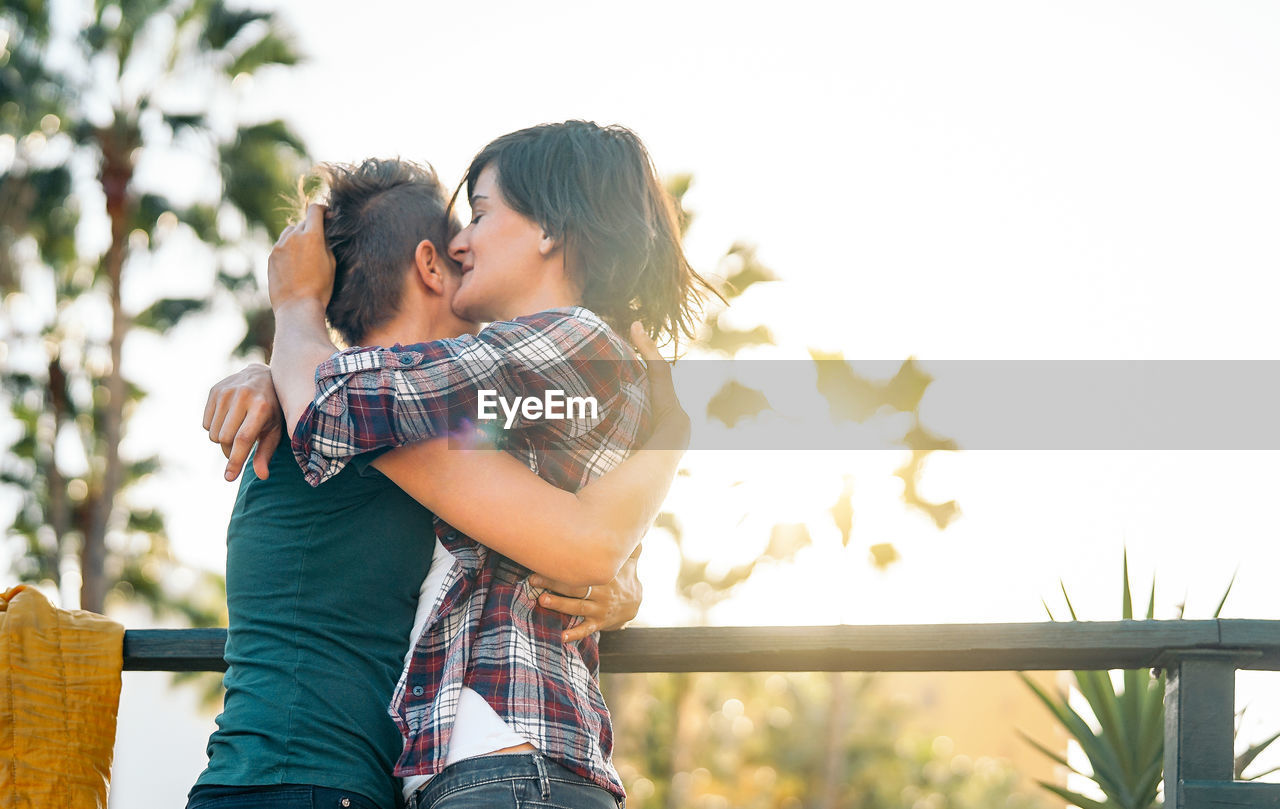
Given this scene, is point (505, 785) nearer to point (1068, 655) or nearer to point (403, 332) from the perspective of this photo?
point (403, 332)

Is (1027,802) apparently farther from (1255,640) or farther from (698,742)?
(1255,640)

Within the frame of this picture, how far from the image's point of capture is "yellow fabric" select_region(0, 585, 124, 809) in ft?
6.89

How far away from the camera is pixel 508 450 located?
1.85 meters

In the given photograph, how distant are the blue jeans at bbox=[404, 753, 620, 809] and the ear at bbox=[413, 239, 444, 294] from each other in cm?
90

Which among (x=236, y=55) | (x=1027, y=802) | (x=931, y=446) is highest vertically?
(x=236, y=55)

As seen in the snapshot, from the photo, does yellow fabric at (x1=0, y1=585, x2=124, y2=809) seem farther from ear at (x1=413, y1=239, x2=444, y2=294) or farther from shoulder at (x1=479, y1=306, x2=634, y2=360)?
shoulder at (x1=479, y1=306, x2=634, y2=360)

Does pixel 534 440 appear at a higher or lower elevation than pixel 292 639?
higher

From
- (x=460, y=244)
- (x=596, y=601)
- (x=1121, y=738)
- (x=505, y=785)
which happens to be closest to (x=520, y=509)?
(x=596, y=601)

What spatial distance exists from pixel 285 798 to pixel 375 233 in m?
1.04

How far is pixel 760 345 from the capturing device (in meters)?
16.0

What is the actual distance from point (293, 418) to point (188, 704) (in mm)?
31306

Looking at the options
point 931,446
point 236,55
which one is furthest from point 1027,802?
point 236,55

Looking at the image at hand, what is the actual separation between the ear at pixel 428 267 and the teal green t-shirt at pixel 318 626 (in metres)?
0.43

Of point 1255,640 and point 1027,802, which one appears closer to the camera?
point 1255,640
